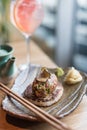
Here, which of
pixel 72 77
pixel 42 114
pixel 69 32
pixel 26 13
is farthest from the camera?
pixel 69 32

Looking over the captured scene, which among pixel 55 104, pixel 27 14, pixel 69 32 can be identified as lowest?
pixel 69 32

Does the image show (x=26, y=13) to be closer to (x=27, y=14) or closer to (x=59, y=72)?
(x=27, y=14)

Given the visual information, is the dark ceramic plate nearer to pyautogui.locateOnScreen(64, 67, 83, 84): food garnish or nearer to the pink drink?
pyautogui.locateOnScreen(64, 67, 83, 84): food garnish

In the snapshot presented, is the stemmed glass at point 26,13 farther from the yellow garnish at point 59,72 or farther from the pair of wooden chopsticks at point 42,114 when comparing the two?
the pair of wooden chopsticks at point 42,114

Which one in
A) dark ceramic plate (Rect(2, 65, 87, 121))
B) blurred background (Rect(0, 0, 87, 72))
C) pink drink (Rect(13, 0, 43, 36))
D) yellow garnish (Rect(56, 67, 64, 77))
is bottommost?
blurred background (Rect(0, 0, 87, 72))

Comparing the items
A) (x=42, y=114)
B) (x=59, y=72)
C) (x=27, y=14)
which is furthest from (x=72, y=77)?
(x=27, y=14)

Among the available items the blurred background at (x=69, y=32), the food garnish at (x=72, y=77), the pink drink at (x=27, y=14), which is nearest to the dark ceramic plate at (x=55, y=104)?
the food garnish at (x=72, y=77)

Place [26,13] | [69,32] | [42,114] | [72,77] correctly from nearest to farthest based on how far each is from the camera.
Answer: [42,114] < [72,77] < [26,13] < [69,32]

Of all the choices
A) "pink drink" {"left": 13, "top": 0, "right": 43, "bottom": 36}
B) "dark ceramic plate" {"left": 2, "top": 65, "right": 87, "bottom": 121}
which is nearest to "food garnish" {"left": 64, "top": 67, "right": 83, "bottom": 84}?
"dark ceramic plate" {"left": 2, "top": 65, "right": 87, "bottom": 121}
